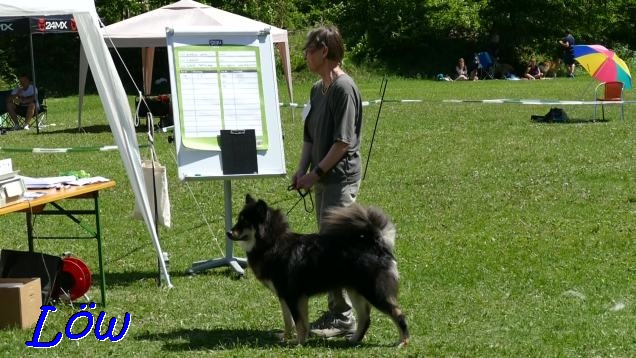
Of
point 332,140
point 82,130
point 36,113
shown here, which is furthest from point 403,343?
point 36,113

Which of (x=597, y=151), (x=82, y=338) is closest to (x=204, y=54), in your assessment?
(x=82, y=338)

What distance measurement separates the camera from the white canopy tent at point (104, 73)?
6.57m

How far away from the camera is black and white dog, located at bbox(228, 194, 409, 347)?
561 centimetres

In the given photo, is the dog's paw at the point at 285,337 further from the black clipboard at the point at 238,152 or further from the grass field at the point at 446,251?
the black clipboard at the point at 238,152

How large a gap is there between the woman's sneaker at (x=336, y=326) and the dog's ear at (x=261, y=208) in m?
0.87

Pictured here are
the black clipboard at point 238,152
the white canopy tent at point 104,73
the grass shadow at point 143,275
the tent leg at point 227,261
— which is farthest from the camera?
the tent leg at point 227,261

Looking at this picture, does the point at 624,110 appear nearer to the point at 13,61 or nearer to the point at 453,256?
the point at 453,256

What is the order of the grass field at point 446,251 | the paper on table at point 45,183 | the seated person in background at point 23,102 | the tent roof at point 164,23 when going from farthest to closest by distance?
the seated person in background at point 23,102
the tent roof at point 164,23
the paper on table at point 45,183
the grass field at point 446,251

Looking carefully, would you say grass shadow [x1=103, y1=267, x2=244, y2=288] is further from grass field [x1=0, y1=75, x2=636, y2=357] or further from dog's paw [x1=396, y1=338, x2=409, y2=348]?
dog's paw [x1=396, y1=338, x2=409, y2=348]

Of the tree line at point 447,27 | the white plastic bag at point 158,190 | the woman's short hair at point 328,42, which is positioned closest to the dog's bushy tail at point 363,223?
the woman's short hair at point 328,42

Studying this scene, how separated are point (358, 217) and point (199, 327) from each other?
147 centimetres

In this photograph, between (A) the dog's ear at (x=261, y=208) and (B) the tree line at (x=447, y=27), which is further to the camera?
(B) the tree line at (x=447, y=27)

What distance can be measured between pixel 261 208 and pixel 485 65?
3027cm

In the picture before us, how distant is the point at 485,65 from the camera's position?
1380 inches
